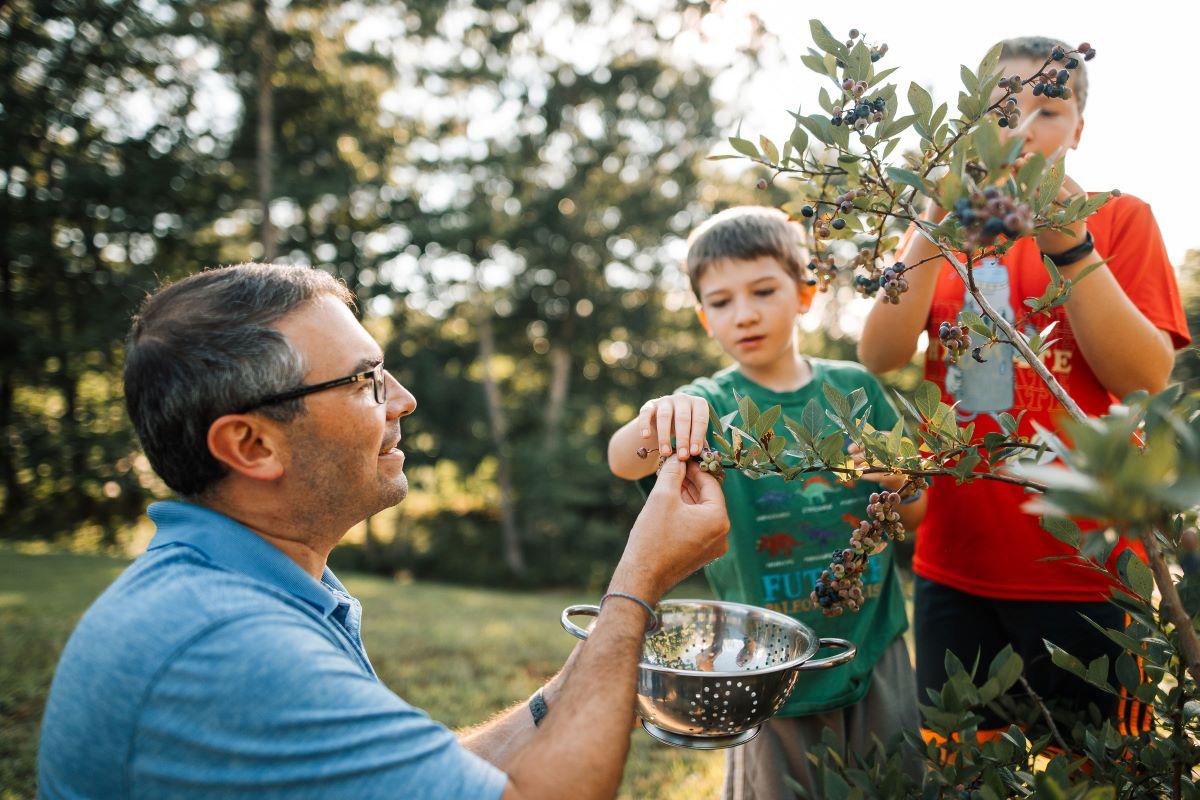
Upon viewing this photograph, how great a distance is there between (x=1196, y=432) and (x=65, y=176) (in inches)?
760

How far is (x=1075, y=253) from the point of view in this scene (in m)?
1.54

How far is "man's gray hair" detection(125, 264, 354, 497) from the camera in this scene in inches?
58.3

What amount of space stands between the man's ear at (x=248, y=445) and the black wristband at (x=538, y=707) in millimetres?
781

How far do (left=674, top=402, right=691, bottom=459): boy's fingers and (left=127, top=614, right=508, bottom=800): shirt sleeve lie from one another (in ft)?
2.44

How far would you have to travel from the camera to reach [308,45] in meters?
15.7

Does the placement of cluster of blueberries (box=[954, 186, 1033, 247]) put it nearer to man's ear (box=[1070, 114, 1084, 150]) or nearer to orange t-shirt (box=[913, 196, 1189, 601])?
orange t-shirt (box=[913, 196, 1189, 601])

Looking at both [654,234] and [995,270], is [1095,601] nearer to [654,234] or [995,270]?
[995,270]

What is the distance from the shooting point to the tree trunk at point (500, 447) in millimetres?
17453

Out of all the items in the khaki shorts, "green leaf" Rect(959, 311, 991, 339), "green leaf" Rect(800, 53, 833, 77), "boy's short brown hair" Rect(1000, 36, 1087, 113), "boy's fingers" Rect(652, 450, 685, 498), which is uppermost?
"boy's short brown hair" Rect(1000, 36, 1087, 113)

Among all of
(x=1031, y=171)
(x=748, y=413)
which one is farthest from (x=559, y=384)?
(x=1031, y=171)

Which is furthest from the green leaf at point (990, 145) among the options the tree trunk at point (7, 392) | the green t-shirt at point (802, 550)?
the tree trunk at point (7, 392)

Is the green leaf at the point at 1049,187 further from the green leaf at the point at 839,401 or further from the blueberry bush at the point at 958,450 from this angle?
the green leaf at the point at 839,401

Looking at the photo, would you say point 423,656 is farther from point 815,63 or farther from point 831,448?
point 815,63

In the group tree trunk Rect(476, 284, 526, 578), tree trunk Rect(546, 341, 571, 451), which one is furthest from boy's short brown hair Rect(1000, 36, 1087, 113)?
tree trunk Rect(546, 341, 571, 451)
